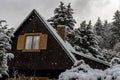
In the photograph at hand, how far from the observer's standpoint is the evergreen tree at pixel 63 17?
41219 millimetres

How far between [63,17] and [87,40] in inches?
265

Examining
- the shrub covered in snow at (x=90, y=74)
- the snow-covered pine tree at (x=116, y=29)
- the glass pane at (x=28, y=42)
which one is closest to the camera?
the shrub covered in snow at (x=90, y=74)

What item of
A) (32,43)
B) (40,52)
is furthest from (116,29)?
(40,52)

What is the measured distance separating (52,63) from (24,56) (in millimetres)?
2566

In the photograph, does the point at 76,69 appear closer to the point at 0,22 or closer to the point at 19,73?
the point at 0,22

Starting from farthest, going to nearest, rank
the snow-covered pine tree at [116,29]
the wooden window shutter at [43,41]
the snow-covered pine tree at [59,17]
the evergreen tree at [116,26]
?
the evergreen tree at [116,26], the snow-covered pine tree at [116,29], the snow-covered pine tree at [59,17], the wooden window shutter at [43,41]

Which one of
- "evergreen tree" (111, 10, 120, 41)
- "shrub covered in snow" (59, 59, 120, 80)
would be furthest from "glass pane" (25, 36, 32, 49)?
"evergreen tree" (111, 10, 120, 41)

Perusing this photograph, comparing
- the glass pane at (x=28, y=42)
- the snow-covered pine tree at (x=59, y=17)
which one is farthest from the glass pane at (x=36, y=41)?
the snow-covered pine tree at (x=59, y=17)

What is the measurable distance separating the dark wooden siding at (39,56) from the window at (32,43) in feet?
1.58

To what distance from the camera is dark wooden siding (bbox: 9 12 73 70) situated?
21.1 meters

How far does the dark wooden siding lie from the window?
480 mm

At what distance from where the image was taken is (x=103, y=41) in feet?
196

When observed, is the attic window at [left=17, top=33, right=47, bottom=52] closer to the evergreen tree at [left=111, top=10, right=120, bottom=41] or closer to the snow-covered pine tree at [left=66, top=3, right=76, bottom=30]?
the snow-covered pine tree at [left=66, top=3, right=76, bottom=30]

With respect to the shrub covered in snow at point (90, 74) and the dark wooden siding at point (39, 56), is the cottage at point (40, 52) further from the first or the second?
the shrub covered in snow at point (90, 74)
